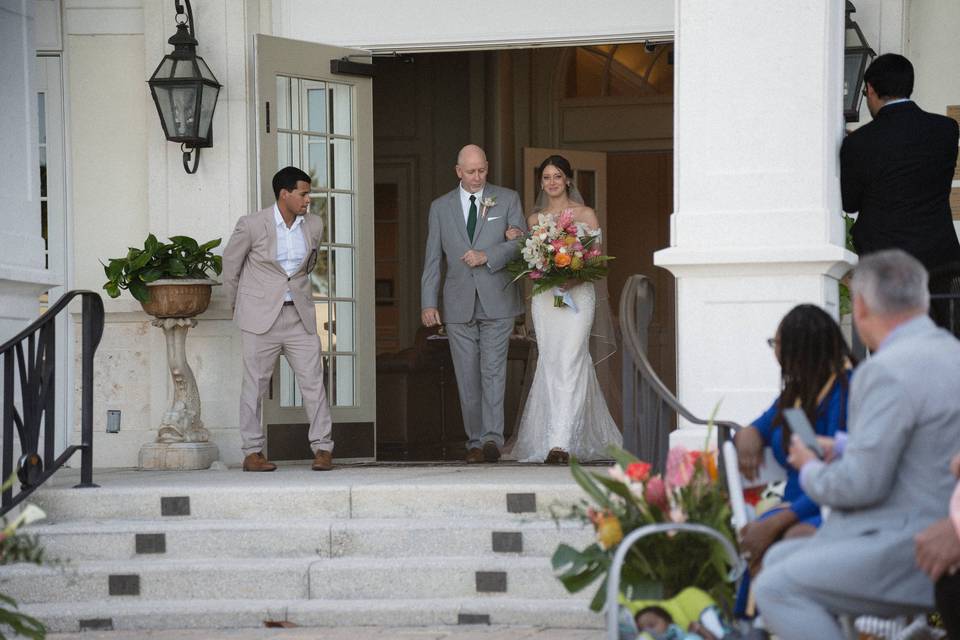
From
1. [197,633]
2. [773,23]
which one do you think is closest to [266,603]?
[197,633]

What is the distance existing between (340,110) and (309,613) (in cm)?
405

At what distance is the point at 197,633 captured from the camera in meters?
5.63

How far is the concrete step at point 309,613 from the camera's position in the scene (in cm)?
561

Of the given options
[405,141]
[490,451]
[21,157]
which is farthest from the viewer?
[405,141]

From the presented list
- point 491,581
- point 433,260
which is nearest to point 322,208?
point 433,260

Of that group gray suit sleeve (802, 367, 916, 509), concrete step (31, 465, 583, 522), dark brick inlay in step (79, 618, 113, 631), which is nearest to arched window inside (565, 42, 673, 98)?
concrete step (31, 465, 583, 522)

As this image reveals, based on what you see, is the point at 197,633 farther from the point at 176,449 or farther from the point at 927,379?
the point at 927,379

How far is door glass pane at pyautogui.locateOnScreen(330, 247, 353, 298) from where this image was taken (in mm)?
8852

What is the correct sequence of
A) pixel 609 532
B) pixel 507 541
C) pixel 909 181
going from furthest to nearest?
pixel 507 541 → pixel 909 181 → pixel 609 532

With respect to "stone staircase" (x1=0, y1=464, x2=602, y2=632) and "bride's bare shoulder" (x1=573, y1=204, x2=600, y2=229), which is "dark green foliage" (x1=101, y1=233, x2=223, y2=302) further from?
"bride's bare shoulder" (x1=573, y1=204, x2=600, y2=229)

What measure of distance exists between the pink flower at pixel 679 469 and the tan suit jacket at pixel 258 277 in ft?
13.3

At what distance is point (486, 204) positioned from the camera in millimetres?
8352

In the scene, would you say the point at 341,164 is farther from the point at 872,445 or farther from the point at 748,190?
the point at 872,445

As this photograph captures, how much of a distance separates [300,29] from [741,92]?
3843mm
